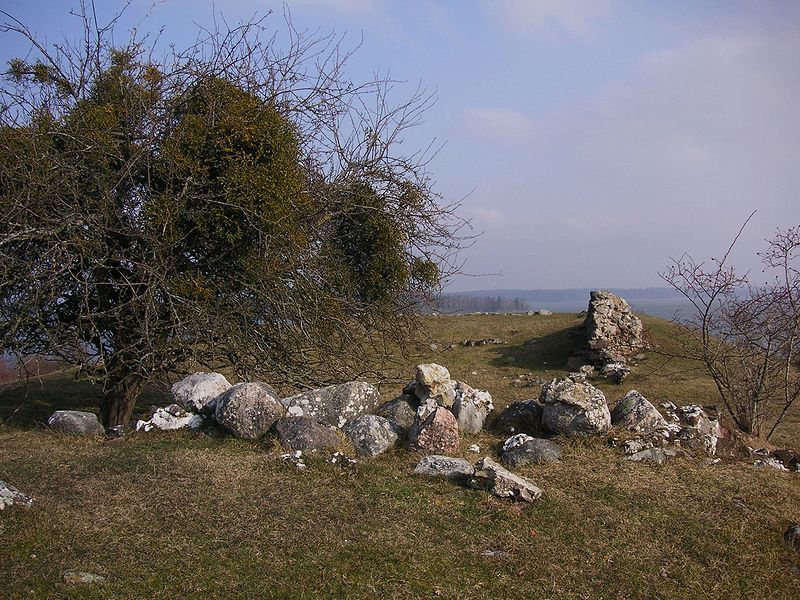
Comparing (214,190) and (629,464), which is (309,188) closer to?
(214,190)

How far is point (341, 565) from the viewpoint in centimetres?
472

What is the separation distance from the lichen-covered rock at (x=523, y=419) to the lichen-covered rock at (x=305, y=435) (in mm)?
2245

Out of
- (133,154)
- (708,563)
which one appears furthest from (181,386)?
(708,563)

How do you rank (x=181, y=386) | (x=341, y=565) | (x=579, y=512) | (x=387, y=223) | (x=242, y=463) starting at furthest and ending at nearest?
(x=387, y=223)
(x=181, y=386)
(x=242, y=463)
(x=579, y=512)
(x=341, y=565)

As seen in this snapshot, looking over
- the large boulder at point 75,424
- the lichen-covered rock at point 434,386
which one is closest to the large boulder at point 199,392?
the large boulder at point 75,424

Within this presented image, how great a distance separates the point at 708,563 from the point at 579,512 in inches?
44.4

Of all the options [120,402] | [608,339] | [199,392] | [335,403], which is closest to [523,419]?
[335,403]

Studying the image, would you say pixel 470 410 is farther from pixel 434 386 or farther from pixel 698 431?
pixel 698 431

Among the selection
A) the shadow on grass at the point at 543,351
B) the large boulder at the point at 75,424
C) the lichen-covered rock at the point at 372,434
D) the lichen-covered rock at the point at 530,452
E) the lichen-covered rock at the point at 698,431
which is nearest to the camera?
the lichen-covered rock at the point at 530,452

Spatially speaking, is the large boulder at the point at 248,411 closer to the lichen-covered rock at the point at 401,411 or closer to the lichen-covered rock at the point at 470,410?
the lichen-covered rock at the point at 401,411

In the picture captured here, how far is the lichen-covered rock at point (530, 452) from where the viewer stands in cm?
714

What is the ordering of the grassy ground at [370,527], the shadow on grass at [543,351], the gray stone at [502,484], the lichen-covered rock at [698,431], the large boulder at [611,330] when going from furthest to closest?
the shadow on grass at [543,351] → the large boulder at [611,330] → the lichen-covered rock at [698,431] → the gray stone at [502,484] → the grassy ground at [370,527]

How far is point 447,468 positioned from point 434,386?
6.80ft

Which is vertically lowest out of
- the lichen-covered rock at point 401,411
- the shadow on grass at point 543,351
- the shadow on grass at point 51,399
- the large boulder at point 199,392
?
the shadow on grass at point 51,399
